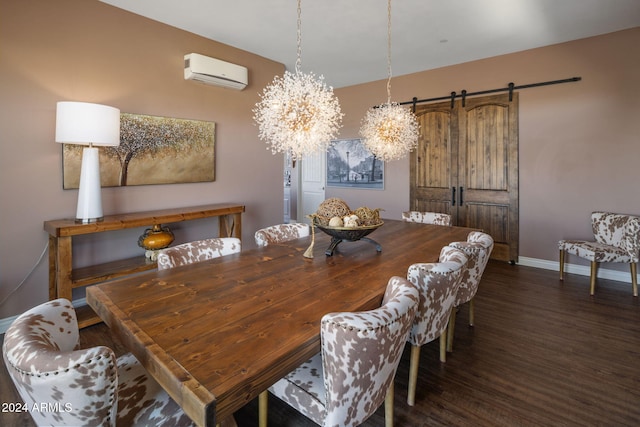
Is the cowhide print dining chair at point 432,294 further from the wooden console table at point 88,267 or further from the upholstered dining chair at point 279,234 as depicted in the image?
the wooden console table at point 88,267

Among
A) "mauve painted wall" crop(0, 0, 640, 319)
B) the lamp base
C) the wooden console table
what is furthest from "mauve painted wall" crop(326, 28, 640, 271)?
the lamp base

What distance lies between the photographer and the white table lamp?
8.51ft

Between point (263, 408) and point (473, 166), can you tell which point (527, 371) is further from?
point (473, 166)

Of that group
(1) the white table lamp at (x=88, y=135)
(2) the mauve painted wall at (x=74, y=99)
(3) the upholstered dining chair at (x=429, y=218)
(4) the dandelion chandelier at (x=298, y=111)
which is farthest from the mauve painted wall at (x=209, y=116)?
(4) the dandelion chandelier at (x=298, y=111)

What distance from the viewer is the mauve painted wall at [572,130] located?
12.4 ft

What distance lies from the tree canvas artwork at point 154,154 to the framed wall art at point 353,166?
2879mm

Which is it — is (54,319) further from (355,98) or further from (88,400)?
(355,98)

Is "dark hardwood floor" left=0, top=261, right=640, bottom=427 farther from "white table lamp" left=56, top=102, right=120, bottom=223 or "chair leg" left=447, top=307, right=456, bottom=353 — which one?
"white table lamp" left=56, top=102, right=120, bottom=223

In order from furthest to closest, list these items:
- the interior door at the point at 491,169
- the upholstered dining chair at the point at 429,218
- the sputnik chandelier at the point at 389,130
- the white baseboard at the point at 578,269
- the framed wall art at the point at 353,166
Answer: the framed wall art at the point at 353,166 < the interior door at the point at 491,169 < the white baseboard at the point at 578,269 < the upholstered dining chair at the point at 429,218 < the sputnik chandelier at the point at 389,130

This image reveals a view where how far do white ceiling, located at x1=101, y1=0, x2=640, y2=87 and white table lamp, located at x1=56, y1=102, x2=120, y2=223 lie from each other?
1271mm

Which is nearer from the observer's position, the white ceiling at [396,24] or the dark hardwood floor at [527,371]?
the dark hardwood floor at [527,371]

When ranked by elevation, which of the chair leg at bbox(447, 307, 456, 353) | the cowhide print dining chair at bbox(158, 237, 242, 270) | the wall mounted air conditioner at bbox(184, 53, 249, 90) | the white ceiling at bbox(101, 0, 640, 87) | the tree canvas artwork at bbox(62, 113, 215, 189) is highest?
the white ceiling at bbox(101, 0, 640, 87)

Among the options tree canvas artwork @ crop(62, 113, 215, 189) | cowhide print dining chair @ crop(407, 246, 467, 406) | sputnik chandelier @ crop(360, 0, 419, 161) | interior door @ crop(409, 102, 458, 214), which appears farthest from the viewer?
interior door @ crop(409, 102, 458, 214)

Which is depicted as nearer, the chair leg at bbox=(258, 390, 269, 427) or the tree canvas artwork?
the chair leg at bbox=(258, 390, 269, 427)
